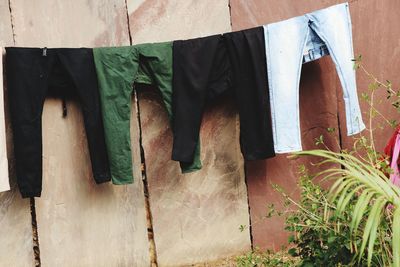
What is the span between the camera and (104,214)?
375 cm

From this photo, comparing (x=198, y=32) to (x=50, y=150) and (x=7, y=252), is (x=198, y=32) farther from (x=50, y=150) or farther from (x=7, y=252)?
(x=7, y=252)

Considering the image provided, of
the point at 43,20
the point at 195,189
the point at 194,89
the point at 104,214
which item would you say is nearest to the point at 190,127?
the point at 194,89

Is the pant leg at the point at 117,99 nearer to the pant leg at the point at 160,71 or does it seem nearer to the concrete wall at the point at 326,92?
the pant leg at the point at 160,71

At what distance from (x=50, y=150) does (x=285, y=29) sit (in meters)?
1.66

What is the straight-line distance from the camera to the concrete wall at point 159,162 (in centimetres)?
359

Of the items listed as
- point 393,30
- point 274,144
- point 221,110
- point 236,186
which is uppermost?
point 393,30

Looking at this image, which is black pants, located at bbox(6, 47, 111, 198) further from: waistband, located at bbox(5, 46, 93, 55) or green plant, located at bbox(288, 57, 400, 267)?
green plant, located at bbox(288, 57, 400, 267)

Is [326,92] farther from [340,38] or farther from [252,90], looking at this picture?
[252,90]

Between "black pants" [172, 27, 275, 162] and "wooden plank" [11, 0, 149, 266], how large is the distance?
1.21 ft

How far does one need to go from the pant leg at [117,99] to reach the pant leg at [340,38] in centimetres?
118

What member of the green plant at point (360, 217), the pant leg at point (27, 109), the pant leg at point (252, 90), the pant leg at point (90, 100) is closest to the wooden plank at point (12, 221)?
Answer: the pant leg at point (27, 109)

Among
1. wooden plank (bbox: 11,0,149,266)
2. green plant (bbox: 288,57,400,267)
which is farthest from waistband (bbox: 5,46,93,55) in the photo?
green plant (bbox: 288,57,400,267)

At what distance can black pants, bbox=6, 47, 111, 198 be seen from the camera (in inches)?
132

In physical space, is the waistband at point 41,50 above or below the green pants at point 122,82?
above
